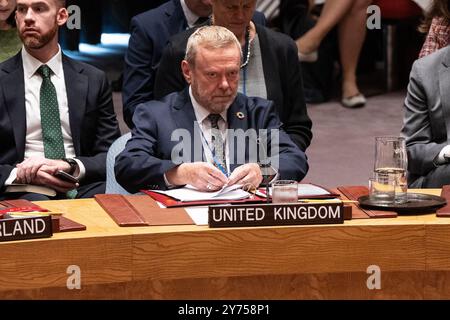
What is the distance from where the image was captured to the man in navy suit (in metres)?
3.55

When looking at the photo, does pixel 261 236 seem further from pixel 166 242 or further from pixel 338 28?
pixel 338 28

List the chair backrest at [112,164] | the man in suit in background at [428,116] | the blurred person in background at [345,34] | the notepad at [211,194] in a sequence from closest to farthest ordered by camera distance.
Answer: the notepad at [211,194] → the chair backrest at [112,164] → the man in suit in background at [428,116] → the blurred person in background at [345,34]

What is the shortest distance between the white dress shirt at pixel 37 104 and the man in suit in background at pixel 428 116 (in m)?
1.19

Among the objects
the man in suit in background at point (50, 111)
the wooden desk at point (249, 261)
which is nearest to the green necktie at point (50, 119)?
the man in suit in background at point (50, 111)

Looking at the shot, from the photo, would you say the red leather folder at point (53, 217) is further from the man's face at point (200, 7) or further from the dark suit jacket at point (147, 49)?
the man's face at point (200, 7)

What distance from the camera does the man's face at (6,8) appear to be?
4602mm

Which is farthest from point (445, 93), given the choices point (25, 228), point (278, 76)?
point (25, 228)

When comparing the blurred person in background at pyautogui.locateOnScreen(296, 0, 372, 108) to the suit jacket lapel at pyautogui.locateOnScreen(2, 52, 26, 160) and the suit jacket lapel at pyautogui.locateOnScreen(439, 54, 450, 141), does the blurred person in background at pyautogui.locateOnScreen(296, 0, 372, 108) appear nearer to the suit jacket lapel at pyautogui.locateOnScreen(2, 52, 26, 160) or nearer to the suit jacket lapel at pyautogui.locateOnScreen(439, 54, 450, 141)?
the suit jacket lapel at pyautogui.locateOnScreen(439, 54, 450, 141)

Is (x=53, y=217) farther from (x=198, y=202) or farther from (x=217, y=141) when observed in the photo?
(x=217, y=141)

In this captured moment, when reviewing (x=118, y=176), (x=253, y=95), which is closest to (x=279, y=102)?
(x=253, y=95)

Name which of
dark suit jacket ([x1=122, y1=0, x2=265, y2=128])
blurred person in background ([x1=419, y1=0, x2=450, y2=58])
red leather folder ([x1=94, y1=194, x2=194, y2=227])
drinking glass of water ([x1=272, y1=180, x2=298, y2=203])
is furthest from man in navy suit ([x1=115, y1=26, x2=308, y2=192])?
blurred person in background ([x1=419, y1=0, x2=450, y2=58])

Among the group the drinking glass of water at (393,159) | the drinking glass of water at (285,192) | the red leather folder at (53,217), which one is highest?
the drinking glass of water at (393,159)

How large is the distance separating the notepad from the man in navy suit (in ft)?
0.39
